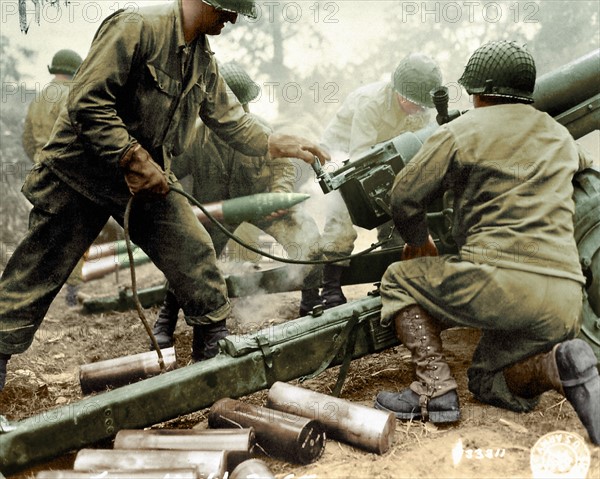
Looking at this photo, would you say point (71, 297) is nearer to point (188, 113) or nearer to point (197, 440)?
point (188, 113)

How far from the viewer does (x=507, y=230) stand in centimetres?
276

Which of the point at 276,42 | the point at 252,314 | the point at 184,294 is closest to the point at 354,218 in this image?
the point at 184,294

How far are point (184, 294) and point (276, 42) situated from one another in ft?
34.0

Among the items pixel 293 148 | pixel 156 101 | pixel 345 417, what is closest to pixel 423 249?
pixel 345 417

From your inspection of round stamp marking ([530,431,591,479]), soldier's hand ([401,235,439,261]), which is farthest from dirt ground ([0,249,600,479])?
soldier's hand ([401,235,439,261])

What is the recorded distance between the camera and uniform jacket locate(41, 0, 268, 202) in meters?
2.90

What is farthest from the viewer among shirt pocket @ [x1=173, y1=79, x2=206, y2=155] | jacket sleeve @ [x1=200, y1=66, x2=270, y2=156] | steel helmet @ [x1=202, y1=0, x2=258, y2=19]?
jacket sleeve @ [x1=200, y1=66, x2=270, y2=156]

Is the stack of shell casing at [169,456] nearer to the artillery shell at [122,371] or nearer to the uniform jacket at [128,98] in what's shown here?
the artillery shell at [122,371]

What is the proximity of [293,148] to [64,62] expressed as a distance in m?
3.81

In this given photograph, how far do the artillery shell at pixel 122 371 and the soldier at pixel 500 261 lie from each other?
126 centimetres

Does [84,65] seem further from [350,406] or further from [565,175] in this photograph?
[565,175]

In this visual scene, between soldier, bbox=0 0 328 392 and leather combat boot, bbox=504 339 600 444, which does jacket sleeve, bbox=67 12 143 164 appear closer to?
soldier, bbox=0 0 328 392

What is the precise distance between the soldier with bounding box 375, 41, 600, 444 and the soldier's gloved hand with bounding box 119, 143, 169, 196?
44.1 inches

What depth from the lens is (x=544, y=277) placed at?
274 cm
